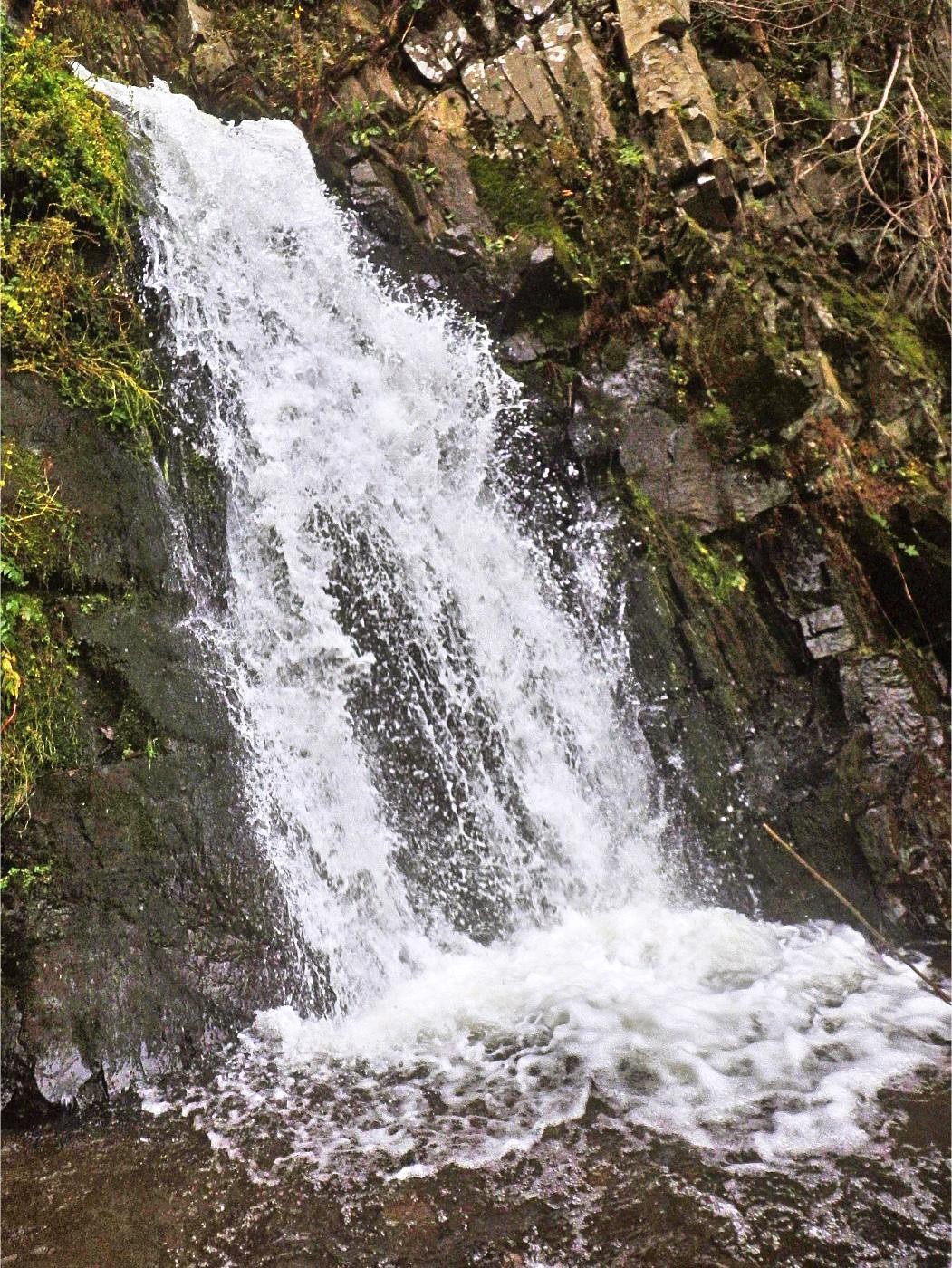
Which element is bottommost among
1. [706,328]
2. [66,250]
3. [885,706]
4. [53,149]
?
[885,706]

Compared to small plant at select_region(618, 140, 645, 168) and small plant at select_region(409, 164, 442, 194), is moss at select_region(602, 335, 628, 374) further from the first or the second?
small plant at select_region(409, 164, 442, 194)

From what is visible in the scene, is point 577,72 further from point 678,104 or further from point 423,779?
point 423,779

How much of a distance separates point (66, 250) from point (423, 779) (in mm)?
3451

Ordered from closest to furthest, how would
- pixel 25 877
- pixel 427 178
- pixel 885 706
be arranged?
pixel 25 877, pixel 885 706, pixel 427 178

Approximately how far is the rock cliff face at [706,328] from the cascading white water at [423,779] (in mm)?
490

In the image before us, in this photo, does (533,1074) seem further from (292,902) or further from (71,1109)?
(71,1109)

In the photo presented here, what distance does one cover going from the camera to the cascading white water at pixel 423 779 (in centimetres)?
351

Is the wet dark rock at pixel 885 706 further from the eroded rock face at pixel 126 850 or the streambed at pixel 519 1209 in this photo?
the eroded rock face at pixel 126 850

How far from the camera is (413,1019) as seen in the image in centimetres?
406

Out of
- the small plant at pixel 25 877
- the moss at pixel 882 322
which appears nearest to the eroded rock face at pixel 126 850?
the small plant at pixel 25 877

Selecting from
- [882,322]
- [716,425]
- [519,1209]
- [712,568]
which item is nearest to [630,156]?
[716,425]

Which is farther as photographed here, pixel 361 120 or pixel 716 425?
pixel 361 120

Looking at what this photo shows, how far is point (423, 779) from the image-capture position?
5.11m

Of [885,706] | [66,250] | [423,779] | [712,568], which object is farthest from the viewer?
[712,568]
